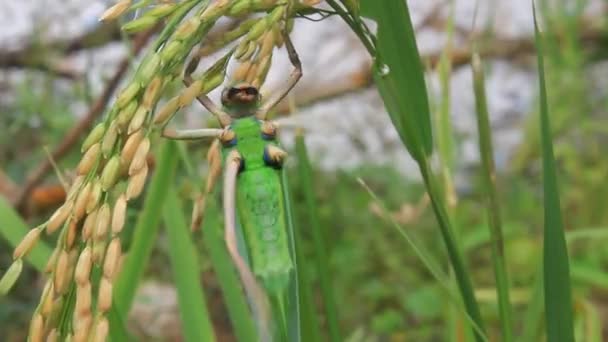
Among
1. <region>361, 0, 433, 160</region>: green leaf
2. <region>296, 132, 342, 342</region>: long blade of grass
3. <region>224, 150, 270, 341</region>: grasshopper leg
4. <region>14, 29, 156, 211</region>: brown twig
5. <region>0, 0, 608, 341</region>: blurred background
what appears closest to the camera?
<region>224, 150, 270, 341</region>: grasshopper leg

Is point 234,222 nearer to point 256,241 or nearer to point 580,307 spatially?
A: point 256,241

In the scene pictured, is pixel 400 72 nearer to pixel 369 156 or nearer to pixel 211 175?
pixel 211 175

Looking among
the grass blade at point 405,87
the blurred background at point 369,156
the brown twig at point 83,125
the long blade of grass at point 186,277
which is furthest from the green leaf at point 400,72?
the brown twig at point 83,125

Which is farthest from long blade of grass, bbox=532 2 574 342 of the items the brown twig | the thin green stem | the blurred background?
the brown twig

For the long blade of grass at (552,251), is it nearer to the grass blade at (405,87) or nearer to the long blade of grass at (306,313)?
the grass blade at (405,87)

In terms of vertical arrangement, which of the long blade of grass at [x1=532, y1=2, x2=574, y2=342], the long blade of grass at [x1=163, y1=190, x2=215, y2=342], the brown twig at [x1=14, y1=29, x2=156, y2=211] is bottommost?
the brown twig at [x1=14, y1=29, x2=156, y2=211]

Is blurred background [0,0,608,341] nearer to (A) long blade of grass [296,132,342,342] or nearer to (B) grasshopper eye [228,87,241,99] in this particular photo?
(A) long blade of grass [296,132,342,342]

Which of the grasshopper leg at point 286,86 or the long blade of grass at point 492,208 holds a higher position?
the grasshopper leg at point 286,86
